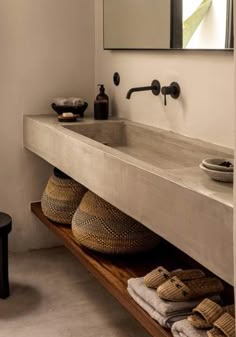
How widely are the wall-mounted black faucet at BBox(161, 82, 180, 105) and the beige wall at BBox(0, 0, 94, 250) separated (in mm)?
957

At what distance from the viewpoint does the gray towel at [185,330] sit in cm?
167

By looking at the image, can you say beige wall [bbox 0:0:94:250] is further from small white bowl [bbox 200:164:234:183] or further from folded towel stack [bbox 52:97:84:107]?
small white bowl [bbox 200:164:234:183]

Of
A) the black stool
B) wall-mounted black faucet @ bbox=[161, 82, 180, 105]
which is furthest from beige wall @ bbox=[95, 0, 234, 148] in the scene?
the black stool

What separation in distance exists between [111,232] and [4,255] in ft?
2.16

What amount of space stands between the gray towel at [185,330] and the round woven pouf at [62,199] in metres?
1.26

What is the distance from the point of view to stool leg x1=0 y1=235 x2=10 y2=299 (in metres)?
2.67

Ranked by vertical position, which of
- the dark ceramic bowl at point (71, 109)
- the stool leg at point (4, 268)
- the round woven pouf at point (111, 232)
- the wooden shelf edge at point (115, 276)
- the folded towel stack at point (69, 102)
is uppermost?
the folded towel stack at point (69, 102)

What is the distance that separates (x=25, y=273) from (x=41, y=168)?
69 centimetres

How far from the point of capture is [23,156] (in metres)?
3.25

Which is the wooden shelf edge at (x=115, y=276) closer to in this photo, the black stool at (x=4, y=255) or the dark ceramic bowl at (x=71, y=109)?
the black stool at (x=4, y=255)

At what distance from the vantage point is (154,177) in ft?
5.59

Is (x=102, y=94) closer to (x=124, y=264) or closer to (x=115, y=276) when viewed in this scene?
(x=124, y=264)

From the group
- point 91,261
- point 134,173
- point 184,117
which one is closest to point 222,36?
point 184,117

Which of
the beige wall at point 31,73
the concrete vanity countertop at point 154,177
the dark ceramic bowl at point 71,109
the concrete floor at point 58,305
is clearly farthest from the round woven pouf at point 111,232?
the beige wall at point 31,73
